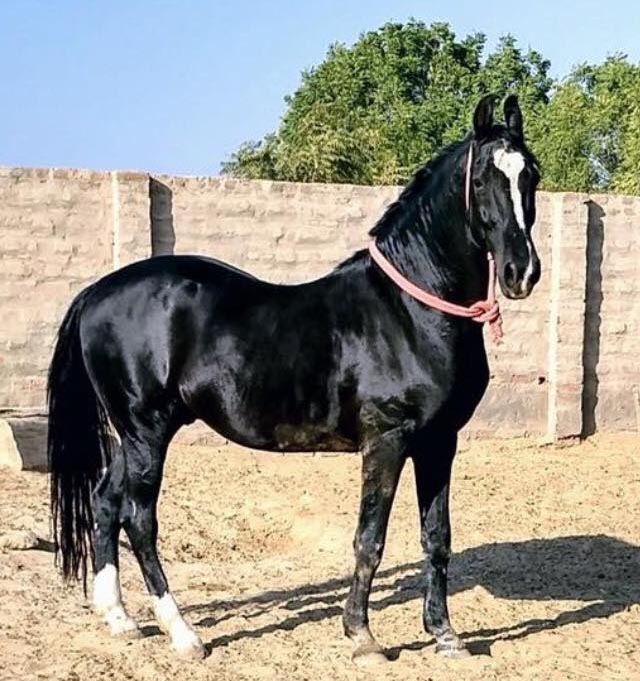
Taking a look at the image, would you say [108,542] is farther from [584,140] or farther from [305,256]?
[584,140]

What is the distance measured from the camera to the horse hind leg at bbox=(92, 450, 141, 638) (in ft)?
15.1

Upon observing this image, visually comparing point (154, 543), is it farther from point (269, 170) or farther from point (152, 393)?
point (269, 170)

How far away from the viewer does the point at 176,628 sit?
14.3 feet

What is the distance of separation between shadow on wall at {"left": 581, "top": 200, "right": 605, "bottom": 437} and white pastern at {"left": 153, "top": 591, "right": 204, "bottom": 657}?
6283 mm

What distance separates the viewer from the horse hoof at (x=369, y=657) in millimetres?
4285

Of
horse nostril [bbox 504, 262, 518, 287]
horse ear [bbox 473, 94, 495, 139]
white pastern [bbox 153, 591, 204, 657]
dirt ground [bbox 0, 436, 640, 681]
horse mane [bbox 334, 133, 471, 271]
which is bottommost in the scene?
dirt ground [bbox 0, 436, 640, 681]

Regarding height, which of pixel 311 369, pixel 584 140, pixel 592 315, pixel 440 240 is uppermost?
pixel 584 140

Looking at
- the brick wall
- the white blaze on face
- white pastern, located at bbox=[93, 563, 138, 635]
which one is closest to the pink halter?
the white blaze on face

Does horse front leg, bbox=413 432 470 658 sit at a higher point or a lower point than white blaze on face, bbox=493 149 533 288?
lower

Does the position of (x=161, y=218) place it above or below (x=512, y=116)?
below

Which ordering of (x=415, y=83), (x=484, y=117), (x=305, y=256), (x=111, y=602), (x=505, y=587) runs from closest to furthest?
1. (x=484, y=117)
2. (x=111, y=602)
3. (x=505, y=587)
4. (x=305, y=256)
5. (x=415, y=83)

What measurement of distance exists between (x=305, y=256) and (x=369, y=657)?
5.14 meters

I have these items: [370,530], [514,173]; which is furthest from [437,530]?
[514,173]

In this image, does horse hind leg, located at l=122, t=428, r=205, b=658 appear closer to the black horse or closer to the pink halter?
the black horse
